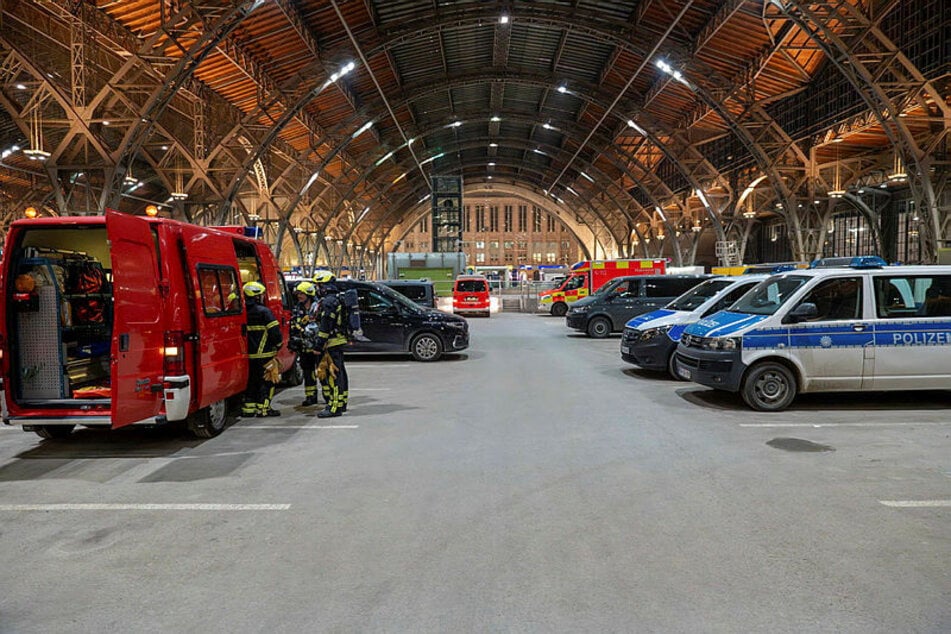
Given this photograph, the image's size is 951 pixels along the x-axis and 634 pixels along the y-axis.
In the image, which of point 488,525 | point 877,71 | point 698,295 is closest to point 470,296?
point 877,71

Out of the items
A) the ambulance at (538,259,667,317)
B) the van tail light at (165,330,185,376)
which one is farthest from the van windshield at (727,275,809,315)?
the ambulance at (538,259,667,317)

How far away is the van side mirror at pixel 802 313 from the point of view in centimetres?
785

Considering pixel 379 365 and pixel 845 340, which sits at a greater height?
pixel 845 340

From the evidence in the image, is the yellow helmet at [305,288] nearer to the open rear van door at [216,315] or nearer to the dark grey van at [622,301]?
the open rear van door at [216,315]

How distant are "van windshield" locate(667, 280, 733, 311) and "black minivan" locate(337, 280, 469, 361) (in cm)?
459

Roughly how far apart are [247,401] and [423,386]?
3.16 meters

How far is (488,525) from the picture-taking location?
14.3ft

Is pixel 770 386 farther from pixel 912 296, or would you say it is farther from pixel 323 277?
pixel 323 277

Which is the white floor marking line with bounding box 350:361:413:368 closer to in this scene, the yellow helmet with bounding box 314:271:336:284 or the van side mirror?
the yellow helmet with bounding box 314:271:336:284

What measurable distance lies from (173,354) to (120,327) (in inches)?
24.7

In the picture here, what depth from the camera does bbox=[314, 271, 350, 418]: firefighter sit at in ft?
26.1

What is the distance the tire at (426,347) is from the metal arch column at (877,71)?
43.5 ft

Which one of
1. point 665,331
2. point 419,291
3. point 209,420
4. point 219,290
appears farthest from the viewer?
point 419,291

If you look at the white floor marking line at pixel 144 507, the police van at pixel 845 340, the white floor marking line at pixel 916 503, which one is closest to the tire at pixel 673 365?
the police van at pixel 845 340
